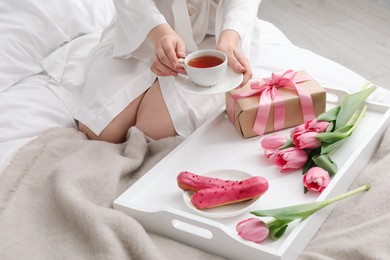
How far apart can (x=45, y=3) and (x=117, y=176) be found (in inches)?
27.4

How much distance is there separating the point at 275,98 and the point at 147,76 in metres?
0.35

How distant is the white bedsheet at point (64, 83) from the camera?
144 centimetres

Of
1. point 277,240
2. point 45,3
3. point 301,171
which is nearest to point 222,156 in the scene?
point 301,171

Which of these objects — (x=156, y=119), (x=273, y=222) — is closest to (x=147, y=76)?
(x=156, y=119)

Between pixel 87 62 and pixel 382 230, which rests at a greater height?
pixel 382 230

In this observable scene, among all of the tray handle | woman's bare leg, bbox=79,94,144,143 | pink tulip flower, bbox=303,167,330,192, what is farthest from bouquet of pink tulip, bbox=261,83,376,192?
woman's bare leg, bbox=79,94,144,143

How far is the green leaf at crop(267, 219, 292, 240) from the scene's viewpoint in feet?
3.45

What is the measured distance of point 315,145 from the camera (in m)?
1.25

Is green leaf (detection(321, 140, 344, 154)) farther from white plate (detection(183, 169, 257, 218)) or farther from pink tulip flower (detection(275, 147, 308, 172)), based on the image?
white plate (detection(183, 169, 257, 218))

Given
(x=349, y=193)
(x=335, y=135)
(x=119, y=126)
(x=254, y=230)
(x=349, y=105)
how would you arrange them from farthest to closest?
1. (x=119, y=126)
2. (x=349, y=105)
3. (x=335, y=135)
4. (x=349, y=193)
5. (x=254, y=230)

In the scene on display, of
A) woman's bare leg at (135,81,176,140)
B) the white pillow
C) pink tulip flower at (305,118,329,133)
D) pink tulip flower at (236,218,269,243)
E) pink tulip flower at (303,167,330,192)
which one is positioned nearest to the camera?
pink tulip flower at (236,218,269,243)

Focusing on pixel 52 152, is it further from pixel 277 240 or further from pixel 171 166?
pixel 277 240

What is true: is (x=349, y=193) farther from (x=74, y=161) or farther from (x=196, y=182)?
(x=74, y=161)

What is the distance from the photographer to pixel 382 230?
1054 millimetres
